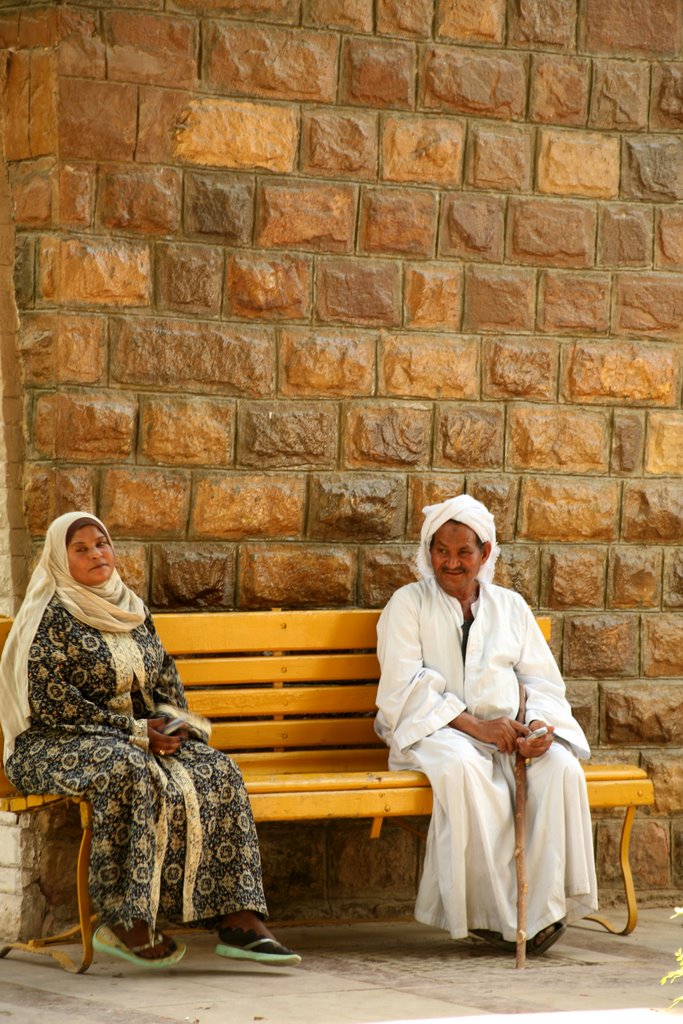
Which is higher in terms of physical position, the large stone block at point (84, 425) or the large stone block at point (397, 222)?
the large stone block at point (397, 222)

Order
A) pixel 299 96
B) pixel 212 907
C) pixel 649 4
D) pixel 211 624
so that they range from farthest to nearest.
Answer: pixel 649 4
pixel 299 96
pixel 211 624
pixel 212 907

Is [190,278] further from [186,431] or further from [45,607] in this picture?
[45,607]

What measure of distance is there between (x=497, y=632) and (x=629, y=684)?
906mm

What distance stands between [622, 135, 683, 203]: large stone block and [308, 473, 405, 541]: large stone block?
5.10 feet

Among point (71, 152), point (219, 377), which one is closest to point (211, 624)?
point (219, 377)

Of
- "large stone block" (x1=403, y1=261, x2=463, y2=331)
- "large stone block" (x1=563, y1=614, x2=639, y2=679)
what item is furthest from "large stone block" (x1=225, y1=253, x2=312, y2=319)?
"large stone block" (x1=563, y1=614, x2=639, y2=679)

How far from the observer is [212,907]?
4.74m

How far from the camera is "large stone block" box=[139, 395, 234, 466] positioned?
5566 mm

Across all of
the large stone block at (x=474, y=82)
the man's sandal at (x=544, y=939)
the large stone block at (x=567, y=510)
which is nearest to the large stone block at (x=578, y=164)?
the large stone block at (x=474, y=82)

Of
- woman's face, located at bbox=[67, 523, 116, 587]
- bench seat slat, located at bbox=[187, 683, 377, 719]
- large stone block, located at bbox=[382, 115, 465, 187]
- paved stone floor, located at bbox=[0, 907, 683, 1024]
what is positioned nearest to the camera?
paved stone floor, located at bbox=[0, 907, 683, 1024]

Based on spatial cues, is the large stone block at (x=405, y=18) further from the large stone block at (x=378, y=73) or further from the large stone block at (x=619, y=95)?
the large stone block at (x=619, y=95)

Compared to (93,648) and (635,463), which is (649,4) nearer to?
(635,463)

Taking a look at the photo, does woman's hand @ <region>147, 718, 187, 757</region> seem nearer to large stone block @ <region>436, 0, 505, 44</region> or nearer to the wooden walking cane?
the wooden walking cane

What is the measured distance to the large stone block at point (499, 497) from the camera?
5969 mm
